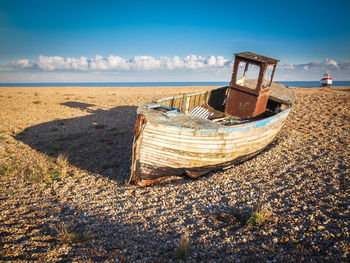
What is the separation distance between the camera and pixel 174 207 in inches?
209

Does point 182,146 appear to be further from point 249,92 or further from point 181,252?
point 249,92

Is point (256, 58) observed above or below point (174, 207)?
above

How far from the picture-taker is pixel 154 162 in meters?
6.11

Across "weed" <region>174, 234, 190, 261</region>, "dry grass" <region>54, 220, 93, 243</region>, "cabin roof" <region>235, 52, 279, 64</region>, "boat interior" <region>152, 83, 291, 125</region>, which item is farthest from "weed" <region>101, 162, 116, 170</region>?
"cabin roof" <region>235, 52, 279, 64</region>

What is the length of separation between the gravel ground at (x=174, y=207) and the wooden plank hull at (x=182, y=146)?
0.52 meters

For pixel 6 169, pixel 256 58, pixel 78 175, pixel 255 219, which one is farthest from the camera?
pixel 256 58

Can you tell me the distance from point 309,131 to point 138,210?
11.7 meters

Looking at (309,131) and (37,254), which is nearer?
(37,254)

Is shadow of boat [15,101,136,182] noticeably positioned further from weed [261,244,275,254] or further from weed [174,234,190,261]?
weed [261,244,275,254]

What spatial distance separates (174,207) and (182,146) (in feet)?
5.96

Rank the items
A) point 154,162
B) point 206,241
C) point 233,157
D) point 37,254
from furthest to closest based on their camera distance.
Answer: point 233,157 < point 154,162 < point 206,241 < point 37,254

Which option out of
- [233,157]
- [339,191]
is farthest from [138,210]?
[339,191]

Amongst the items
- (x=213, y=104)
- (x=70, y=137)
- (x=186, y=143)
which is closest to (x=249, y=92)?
(x=213, y=104)

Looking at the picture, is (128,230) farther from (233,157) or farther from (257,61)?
(257,61)
